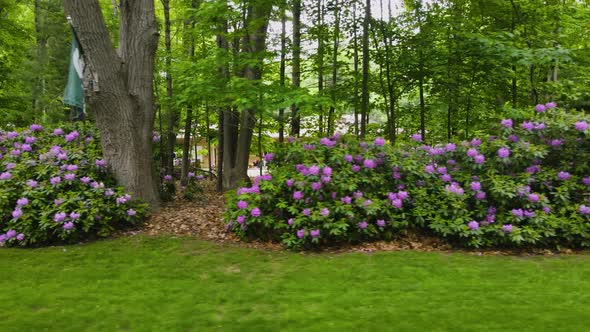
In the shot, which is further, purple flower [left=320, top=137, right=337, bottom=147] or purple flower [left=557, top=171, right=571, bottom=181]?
purple flower [left=320, top=137, right=337, bottom=147]

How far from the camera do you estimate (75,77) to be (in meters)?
5.65

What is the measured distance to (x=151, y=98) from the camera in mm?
6250

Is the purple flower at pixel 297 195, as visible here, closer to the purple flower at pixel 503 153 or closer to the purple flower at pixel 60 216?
the purple flower at pixel 503 153

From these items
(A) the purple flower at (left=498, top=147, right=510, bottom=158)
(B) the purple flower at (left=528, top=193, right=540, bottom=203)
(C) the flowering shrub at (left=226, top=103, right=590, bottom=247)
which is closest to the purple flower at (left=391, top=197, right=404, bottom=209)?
(C) the flowering shrub at (left=226, top=103, right=590, bottom=247)

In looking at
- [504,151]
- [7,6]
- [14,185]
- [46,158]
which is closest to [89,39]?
A: [46,158]

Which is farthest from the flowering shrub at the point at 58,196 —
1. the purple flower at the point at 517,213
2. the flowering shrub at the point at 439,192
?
the purple flower at the point at 517,213

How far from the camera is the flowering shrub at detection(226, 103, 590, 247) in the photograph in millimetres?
4664

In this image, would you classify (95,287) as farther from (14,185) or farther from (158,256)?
(14,185)

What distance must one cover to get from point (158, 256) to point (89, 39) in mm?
3131

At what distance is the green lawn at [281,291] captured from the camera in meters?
2.90

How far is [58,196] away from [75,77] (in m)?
1.69

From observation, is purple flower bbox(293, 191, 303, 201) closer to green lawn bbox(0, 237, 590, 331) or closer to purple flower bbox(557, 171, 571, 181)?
green lawn bbox(0, 237, 590, 331)

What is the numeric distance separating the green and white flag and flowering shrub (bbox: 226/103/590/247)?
8.65 feet

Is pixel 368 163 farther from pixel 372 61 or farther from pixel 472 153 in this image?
pixel 372 61
